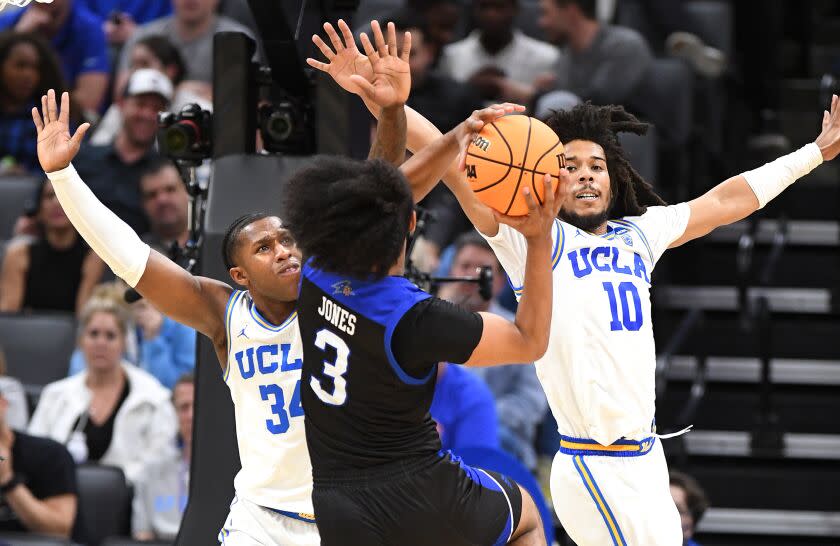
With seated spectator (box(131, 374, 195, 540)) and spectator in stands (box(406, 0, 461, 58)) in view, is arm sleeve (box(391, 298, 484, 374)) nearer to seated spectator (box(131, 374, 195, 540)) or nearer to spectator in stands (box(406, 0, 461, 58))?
seated spectator (box(131, 374, 195, 540))

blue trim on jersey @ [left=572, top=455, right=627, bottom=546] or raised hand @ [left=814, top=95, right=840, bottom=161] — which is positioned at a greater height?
raised hand @ [left=814, top=95, right=840, bottom=161]

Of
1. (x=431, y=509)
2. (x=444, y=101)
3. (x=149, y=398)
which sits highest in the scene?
(x=444, y=101)

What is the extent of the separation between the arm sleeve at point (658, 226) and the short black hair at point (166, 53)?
5.20 metres

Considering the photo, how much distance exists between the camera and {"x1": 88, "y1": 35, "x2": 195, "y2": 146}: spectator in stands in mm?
9781

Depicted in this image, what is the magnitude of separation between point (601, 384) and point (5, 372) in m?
4.81

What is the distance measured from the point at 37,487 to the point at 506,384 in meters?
2.52

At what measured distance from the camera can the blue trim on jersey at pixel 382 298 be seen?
14.5ft

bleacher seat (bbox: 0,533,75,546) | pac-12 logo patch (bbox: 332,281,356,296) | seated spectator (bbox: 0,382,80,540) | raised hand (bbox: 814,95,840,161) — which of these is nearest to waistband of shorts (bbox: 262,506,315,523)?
pac-12 logo patch (bbox: 332,281,356,296)

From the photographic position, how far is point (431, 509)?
4.48 m

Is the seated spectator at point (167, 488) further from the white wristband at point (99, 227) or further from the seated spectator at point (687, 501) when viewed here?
the white wristband at point (99, 227)

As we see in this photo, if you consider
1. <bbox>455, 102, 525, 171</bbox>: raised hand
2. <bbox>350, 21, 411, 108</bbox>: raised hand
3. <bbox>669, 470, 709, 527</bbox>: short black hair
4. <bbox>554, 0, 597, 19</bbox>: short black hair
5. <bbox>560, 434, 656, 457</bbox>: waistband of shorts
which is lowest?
<bbox>669, 470, 709, 527</bbox>: short black hair

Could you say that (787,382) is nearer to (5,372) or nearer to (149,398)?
(149,398)

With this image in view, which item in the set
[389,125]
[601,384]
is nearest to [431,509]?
[601,384]

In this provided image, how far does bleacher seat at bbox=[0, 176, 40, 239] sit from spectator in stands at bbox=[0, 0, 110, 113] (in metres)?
1.01
